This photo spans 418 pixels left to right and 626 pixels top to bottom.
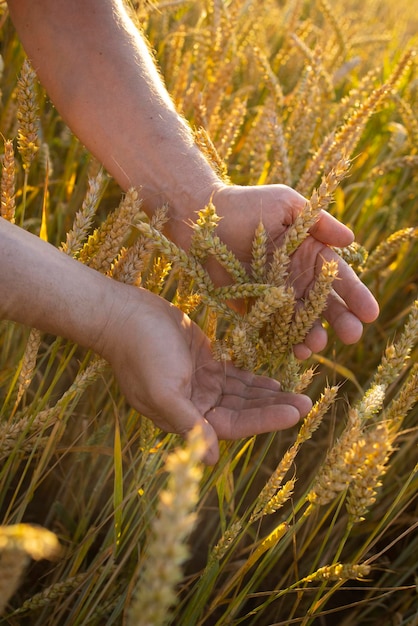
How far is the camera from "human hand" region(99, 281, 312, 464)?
964mm

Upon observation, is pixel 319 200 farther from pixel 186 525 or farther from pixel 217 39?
pixel 217 39

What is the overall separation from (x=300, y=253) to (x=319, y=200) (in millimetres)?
354

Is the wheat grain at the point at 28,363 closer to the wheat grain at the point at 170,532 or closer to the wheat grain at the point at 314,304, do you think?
the wheat grain at the point at 314,304

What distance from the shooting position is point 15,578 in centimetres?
47

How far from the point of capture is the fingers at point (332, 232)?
114 cm

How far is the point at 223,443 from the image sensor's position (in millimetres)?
1074

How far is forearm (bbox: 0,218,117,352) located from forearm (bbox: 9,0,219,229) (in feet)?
1.06

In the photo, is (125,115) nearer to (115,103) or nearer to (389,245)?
(115,103)

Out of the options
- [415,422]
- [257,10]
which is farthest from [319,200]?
[257,10]

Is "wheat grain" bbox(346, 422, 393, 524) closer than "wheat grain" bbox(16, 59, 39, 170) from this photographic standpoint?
Yes

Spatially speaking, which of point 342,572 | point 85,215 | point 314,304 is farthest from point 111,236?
point 342,572

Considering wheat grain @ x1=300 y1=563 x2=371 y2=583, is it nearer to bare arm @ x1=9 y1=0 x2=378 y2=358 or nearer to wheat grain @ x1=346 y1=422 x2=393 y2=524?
wheat grain @ x1=346 y1=422 x2=393 y2=524

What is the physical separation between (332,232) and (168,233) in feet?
1.16

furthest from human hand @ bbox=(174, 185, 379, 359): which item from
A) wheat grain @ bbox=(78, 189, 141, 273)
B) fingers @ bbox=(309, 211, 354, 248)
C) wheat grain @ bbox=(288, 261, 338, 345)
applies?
wheat grain @ bbox=(78, 189, 141, 273)
